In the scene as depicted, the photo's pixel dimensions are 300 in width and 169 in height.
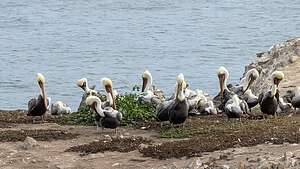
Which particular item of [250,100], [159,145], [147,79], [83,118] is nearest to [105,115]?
[83,118]

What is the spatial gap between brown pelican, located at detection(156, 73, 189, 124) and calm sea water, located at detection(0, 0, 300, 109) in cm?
1371

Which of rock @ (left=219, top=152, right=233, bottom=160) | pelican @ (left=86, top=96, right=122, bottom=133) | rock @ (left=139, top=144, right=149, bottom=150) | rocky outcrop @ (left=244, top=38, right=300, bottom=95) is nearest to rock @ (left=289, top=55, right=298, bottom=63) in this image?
rocky outcrop @ (left=244, top=38, right=300, bottom=95)

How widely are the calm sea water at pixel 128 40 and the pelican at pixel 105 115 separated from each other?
13.8 metres

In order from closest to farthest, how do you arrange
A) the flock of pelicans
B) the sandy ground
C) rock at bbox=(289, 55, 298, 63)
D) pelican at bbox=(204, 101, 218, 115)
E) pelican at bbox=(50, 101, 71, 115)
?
the sandy ground
the flock of pelicans
pelican at bbox=(204, 101, 218, 115)
pelican at bbox=(50, 101, 71, 115)
rock at bbox=(289, 55, 298, 63)

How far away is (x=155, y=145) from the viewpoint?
1466 cm

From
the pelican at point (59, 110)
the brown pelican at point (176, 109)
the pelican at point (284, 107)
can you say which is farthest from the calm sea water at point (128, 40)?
the brown pelican at point (176, 109)

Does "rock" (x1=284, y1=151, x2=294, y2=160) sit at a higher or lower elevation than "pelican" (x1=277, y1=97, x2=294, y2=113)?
lower

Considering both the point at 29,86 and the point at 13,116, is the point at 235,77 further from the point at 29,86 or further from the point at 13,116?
the point at 13,116

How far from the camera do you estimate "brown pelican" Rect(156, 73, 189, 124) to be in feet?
53.6

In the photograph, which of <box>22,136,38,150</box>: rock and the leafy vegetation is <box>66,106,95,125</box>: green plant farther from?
<box>22,136,38,150</box>: rock

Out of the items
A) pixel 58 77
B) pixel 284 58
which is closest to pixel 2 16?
pixel 58 77

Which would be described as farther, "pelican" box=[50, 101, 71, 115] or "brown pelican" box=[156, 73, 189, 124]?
"pelican" box=[50, 101, 71, 115]

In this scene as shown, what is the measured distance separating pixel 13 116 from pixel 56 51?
23868 millimetres

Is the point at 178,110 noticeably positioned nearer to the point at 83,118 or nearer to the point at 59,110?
the point at 83,118
